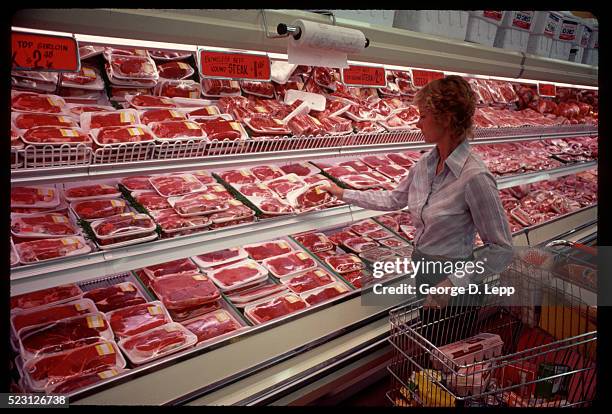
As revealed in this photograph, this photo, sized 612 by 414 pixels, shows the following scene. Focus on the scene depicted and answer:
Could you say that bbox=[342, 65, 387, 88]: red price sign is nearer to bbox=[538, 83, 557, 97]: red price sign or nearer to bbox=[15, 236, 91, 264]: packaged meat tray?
bbox=[15, 236, 91, 264]: packaged meat tray

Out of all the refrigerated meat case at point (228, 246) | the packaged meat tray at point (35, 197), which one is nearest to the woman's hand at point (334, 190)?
the refrigerated meat case at point (228, 246)

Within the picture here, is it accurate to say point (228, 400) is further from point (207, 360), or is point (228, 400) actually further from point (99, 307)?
point (99, 307)

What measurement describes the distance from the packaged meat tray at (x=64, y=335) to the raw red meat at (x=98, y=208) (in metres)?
0.44

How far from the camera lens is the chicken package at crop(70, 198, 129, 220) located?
6.62 feet

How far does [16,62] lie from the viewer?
4.85 feet

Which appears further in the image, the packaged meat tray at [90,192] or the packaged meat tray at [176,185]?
the packaged meat tray at [176,185]

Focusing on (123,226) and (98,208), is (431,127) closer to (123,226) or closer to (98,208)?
(123,226)

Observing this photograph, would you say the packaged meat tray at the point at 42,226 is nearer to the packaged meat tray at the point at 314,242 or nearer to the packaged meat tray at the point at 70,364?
A: the packaged meat tray at the point at 70,364

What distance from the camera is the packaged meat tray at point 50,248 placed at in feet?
5.38

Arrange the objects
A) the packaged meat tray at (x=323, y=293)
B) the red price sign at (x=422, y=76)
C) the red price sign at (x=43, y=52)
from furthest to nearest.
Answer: the red price sign at (x=422, y=76), the packaged meat tray at (x=323, y=293), the red price sign at (x=43, y=52)

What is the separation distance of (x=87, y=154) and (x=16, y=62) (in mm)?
399

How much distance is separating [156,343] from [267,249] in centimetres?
97

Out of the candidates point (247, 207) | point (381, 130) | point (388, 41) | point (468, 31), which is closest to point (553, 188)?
point (468, 31)

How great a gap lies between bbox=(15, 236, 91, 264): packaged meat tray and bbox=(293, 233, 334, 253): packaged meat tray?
1332 millimetres
